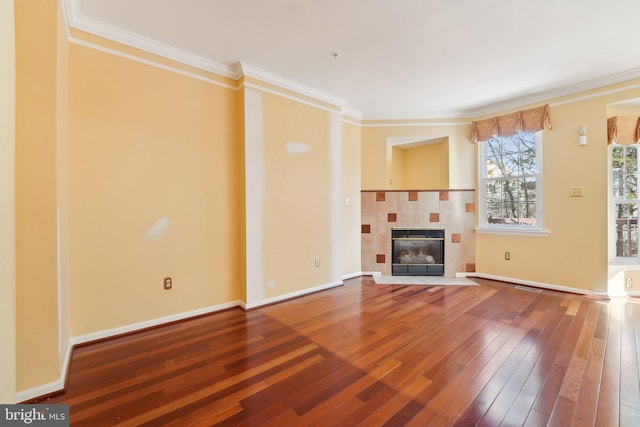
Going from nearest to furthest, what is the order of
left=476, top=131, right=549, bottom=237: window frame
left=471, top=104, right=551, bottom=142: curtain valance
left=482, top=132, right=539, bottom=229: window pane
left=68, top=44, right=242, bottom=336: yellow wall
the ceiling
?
the ceiling → left=68, top=44, right=242, bottom=336: yellow wall → left=471, top=104, right=551, bottom=142: curtain valance → left=476, top=131, right=549, bottom=237: window frame → left=482, top=132, right=539, bottom=229: window pane

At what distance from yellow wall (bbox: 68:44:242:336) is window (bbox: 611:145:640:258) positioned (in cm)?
484

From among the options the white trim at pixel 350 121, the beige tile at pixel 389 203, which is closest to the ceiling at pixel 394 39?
the white trim at pixel 350 121

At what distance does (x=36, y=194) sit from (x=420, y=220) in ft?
13.9

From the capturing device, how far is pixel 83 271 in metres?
2.08

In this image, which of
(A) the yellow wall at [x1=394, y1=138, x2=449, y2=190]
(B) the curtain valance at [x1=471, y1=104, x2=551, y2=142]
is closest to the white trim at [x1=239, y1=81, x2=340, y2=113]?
(A) the yellow wall at [x1=394, y1=138, x2=449, y2=190]

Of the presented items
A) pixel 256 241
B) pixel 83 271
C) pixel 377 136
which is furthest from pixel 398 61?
pixel 83 271

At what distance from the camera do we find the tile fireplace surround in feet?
13.7

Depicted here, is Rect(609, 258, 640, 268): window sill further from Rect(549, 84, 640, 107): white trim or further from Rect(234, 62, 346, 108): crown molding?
Rect(234, 62, 346, 108): crown molding

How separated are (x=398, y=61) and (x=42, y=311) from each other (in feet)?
11.5

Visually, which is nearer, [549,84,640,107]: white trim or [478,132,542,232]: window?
[549,84,640,107]: white trim

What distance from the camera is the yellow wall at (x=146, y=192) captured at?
2.09 metres

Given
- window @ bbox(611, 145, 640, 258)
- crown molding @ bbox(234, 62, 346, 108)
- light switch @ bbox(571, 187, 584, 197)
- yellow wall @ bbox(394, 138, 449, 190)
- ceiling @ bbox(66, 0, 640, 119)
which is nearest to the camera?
ceiling @ bbox(66, 0, 640, 119)

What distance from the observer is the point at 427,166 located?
15.5ft

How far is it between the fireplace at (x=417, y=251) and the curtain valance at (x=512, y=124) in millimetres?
1607
